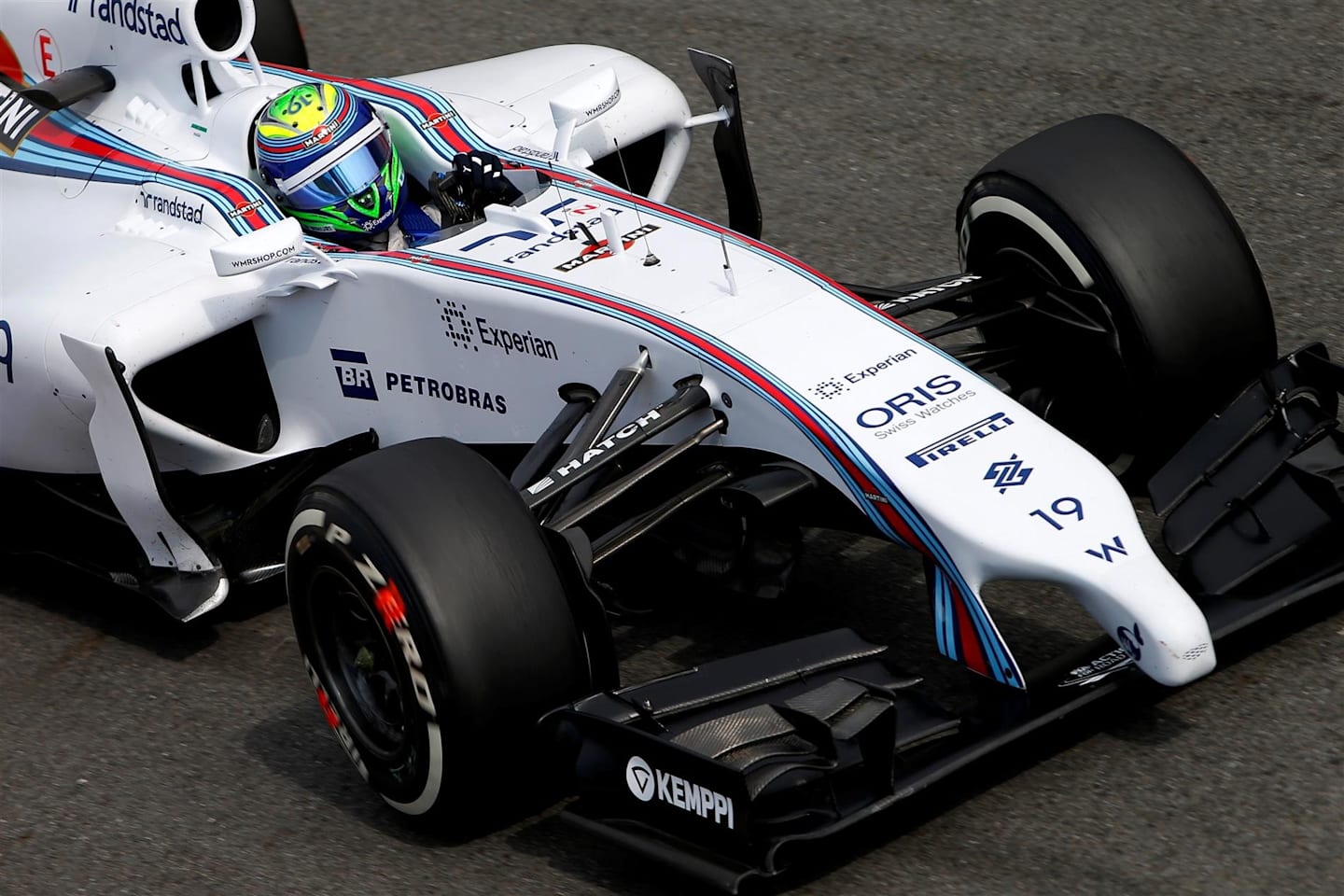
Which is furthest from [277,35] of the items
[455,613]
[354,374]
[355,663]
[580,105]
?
[455,613]

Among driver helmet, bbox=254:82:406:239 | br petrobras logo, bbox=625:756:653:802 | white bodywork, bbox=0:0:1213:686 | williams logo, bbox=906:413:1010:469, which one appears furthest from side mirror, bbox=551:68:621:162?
br petrobras logo, bbox=625:756:653:802

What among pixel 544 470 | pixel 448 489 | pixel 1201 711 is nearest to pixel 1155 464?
pixel 1201 711

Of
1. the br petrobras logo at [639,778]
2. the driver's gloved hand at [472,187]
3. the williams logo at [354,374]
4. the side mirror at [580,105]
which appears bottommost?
the br petrobras logo at [639,778]

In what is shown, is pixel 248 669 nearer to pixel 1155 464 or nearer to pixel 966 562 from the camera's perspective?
pixel 966 562

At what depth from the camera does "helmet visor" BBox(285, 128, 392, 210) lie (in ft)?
18.3

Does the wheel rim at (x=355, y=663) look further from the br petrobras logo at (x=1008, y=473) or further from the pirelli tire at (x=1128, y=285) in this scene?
the pirelli tire at (x=1128, y=285)

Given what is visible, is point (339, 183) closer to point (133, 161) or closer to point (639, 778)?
point (133, 161)

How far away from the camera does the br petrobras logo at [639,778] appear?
155 inches

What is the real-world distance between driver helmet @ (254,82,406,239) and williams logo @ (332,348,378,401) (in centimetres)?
51

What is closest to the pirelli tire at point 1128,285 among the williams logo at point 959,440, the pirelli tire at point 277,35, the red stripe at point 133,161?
the williams logo at point 959,440

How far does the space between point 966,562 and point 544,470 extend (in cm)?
114

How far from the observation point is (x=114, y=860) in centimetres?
455

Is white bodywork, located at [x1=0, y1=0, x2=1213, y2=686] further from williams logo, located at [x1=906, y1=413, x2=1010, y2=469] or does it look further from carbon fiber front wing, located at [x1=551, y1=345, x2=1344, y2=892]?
carbon fiber front wing, located at [x1=551, y1=345, x2=1344, y2=892]

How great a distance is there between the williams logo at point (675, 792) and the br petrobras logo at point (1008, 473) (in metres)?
1.01
